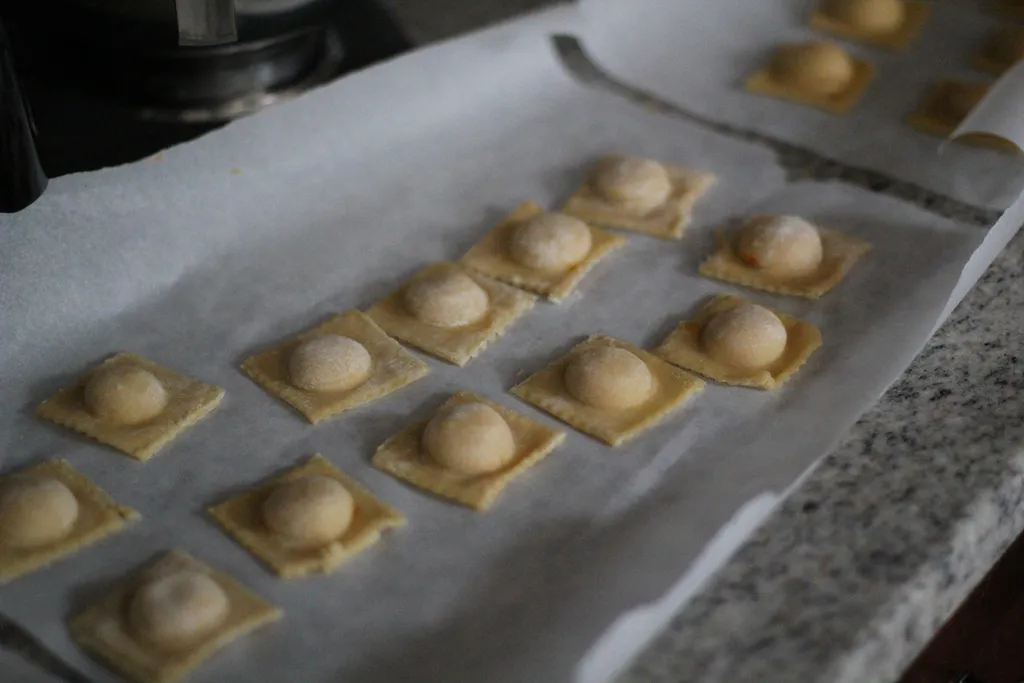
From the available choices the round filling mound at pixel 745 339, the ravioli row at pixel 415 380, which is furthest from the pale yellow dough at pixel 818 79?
the round filling mound at pixel 745 339

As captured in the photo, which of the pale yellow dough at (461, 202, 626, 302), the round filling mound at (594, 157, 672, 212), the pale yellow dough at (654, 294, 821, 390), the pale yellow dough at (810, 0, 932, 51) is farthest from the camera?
the pale yellow dough at (810, 0, 932, 51)

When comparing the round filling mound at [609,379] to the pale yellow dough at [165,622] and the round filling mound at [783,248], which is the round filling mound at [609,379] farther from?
the pale yellow dough at [165,622]

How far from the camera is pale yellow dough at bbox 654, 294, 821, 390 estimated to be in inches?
50.4

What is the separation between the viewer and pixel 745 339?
1291mm

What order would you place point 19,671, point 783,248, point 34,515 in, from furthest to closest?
1. point 783,248
2. point 34,515
3. point 19,671

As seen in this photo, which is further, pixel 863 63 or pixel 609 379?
pixel 863 63

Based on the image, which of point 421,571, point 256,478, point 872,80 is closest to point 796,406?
point 421,571

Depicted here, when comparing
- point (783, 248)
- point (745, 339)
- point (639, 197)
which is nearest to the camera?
point (745, 339)

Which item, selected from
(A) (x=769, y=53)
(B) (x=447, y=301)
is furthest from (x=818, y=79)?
(B) (x=447, y=301)

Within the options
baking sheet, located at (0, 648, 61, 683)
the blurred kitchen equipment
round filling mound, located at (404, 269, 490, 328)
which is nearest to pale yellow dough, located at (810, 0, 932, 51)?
the blurred kitchen equipment

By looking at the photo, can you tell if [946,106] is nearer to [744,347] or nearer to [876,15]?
[876,15]

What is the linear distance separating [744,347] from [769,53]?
0.75 m

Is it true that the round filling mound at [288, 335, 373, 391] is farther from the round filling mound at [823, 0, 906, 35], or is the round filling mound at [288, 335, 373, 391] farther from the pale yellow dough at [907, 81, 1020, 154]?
the round filling mound at [823, 0, 906, 35]

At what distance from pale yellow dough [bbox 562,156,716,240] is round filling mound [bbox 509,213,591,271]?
0.26 ft
